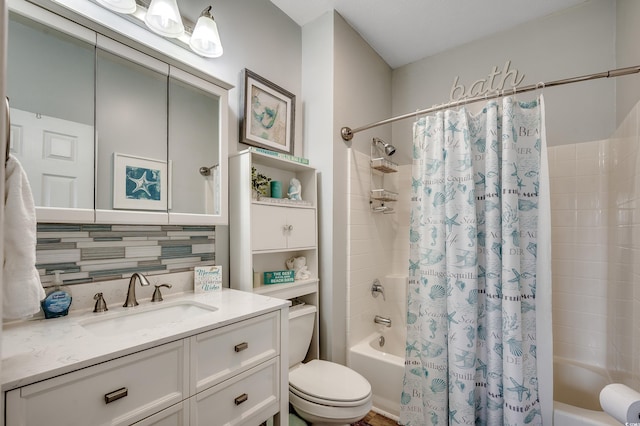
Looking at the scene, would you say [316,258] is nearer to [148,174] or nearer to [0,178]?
[148,174]

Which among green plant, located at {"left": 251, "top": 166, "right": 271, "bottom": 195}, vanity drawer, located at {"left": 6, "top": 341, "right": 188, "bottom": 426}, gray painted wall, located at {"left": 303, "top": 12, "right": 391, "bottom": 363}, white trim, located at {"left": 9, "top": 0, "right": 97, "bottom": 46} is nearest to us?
vanity drawer, located at {"left": 6, "top": 341, "right": 188, "bottom": 426}

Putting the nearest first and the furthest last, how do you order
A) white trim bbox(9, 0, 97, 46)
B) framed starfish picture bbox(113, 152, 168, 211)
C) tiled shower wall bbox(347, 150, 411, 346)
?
white trim bbox(9, 0, 97, 46), framed starfish picture bbox(113, 152, 168, 211), tiled shower wall bbox(347, 150, 411, 346)

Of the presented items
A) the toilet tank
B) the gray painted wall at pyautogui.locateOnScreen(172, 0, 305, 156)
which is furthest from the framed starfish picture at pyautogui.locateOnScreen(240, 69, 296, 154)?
the toilet tank

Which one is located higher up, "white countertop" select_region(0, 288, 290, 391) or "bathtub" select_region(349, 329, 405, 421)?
"white countertop" select_region(0, 288, 290, 391)

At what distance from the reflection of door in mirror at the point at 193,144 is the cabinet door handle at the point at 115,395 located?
747 millimetres

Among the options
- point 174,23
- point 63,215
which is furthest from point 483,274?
point 174,23

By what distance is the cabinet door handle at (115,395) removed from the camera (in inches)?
31.1

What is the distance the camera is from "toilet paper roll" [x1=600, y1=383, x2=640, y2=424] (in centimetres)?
79

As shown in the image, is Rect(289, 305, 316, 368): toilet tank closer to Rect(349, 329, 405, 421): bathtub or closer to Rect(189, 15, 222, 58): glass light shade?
Rect(349, 329, 405, 421): bathtub

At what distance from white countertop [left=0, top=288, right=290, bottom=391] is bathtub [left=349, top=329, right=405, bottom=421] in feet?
3.50

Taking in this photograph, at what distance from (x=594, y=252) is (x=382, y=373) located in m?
1.55

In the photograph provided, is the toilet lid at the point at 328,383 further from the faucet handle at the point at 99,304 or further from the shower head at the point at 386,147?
the shower head at the point at 386,147

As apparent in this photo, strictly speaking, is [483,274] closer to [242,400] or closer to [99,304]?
[242,400]

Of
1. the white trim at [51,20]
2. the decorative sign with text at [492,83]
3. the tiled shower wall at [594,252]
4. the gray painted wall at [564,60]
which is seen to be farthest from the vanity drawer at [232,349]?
the gray painted wall at [564,60]
